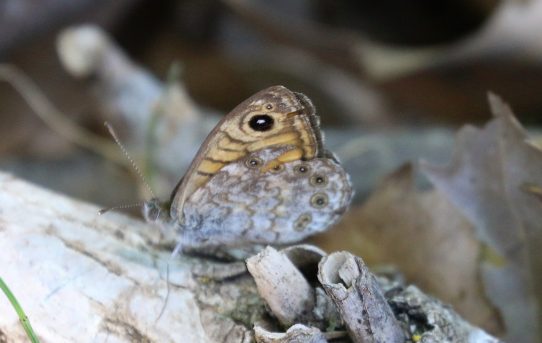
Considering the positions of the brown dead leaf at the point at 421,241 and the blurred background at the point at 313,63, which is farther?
the blurred background at the point at 313,63

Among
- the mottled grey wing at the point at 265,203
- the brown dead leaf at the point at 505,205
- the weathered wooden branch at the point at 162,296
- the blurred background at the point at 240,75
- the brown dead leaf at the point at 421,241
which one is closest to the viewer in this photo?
the weathered wooden branch at the point at 162,296

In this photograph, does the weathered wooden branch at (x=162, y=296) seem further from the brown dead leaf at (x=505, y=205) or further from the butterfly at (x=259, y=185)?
the brown dead leaf at (x=505, y=205)

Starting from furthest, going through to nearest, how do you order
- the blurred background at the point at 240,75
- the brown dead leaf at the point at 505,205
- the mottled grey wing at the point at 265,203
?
1. the blurred background at the point at 240,75
2. the brown dead leaf at the point at 505,205
3. the mottled grey wing at the point at 265,203

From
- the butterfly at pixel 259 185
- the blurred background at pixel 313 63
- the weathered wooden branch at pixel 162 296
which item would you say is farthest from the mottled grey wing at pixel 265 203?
the blurred background at pixel 313 63

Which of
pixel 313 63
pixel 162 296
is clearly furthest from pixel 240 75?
pixel 162 296

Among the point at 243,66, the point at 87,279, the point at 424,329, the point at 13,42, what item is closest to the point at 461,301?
the point at 424,329

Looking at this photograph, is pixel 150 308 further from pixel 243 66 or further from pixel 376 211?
pixel 243 66

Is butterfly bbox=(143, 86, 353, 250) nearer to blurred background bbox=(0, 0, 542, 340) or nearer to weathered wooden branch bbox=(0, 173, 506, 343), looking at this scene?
weathered wooden branch bbox=(0, 173, 506, 343)
